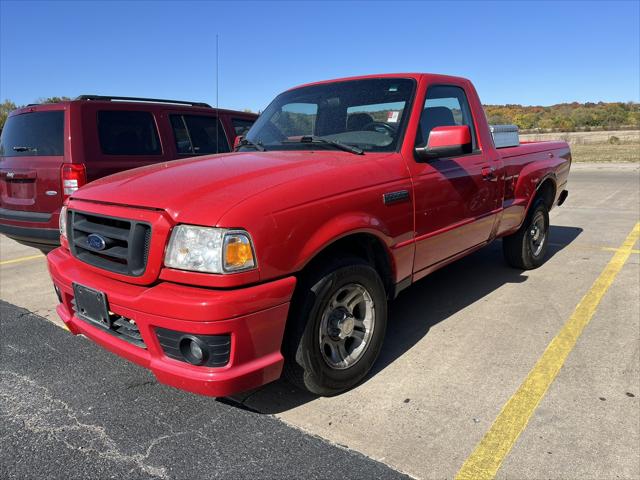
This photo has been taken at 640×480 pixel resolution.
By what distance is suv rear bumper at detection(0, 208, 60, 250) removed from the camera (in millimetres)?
4977

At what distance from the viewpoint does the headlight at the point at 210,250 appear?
2.28 metres

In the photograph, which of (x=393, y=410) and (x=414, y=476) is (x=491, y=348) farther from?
(x=414, y=476)

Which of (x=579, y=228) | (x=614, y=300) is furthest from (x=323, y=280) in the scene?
(x=579, y=228)

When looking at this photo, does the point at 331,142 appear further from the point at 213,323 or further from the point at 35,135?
the point at 35,135

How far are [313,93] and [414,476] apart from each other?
2939 mm

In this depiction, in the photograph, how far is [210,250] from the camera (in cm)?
229

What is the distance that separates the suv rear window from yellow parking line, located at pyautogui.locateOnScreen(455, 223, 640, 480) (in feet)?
15.6

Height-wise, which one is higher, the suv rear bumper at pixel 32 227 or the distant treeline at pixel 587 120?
the distant treeline at pixel 587 120

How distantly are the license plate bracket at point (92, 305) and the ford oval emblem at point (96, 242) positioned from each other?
0.74ft

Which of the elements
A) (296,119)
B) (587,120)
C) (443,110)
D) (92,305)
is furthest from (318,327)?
(587,120)

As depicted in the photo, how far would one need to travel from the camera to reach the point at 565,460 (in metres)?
2.29

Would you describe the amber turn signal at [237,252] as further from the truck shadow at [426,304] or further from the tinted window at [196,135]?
the tinted window at [196,135]

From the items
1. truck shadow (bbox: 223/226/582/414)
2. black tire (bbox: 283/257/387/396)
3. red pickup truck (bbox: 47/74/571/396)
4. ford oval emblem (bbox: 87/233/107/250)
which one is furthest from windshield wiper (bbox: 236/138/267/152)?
truck shadow (bbox: 223/226/582/414)

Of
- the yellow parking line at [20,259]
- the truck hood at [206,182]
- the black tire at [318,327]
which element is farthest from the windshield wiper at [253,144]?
the yellow parking line at [20,259]
